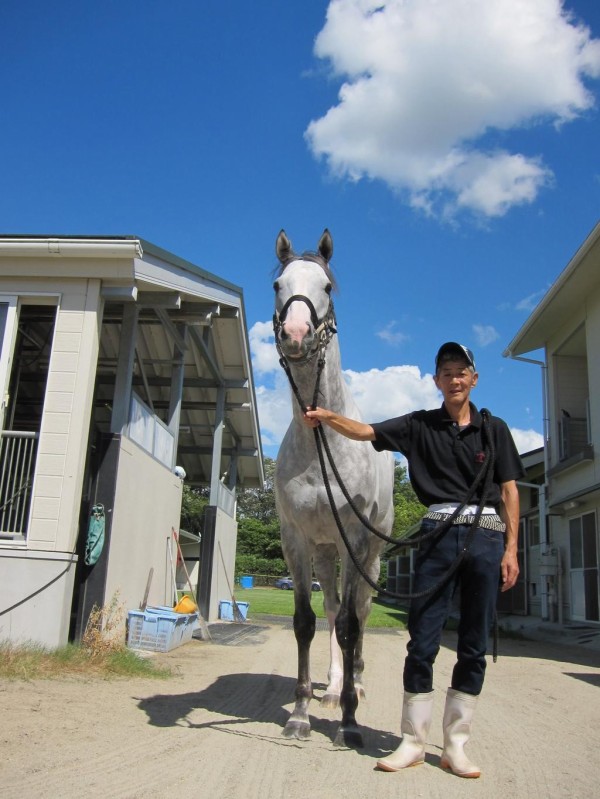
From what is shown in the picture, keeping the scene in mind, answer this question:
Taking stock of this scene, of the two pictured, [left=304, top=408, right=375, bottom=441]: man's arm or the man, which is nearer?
the man

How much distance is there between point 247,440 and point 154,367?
540cm

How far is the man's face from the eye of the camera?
3.51m

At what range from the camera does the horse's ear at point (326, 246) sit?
423 cm

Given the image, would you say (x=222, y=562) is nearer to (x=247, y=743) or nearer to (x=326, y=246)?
(x=247, y=743)

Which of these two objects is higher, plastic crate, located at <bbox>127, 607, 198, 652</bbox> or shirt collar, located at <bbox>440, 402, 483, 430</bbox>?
shirt collar, located at <bbox>440, 402, 483, 430</bbox>

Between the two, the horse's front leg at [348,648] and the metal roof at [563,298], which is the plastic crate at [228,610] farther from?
the horse's front leg at [348,648]

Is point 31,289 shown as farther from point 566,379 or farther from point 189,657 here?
point 566,379

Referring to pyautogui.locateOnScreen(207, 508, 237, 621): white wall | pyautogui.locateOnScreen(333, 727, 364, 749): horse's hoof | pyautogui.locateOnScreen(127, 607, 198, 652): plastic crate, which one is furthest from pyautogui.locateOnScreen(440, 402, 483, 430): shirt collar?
pyautogui.locateOnScreen(207, 508, 237, 621): white wall

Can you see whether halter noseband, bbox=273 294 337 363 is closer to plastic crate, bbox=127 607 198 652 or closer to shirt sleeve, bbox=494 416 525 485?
shirt sleeve, bbox=494 416 525 485

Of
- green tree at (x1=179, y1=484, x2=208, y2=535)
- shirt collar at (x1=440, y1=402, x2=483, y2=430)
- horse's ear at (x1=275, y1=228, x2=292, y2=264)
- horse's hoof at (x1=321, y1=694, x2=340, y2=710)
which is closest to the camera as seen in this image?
shirt collar at (x1=440, y1=402, x2=483, y2=430)

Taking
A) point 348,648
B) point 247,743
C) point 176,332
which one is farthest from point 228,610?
point 247,743

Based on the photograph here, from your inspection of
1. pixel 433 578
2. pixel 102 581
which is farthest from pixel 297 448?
pixel 102 581

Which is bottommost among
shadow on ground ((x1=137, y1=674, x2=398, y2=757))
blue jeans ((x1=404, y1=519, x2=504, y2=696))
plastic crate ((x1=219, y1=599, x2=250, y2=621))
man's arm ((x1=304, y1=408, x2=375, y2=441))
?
plastic crate ((x1=219, y1=599, x2=250, y2=621))

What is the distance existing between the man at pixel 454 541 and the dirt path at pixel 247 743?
0.28 meters
